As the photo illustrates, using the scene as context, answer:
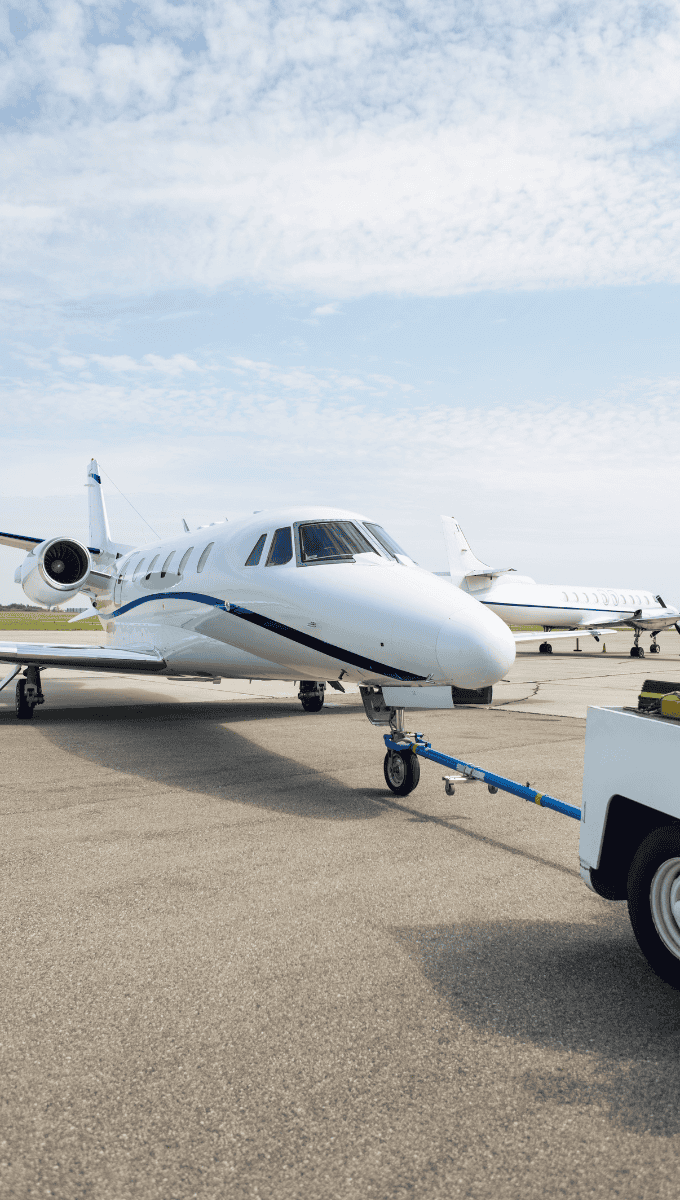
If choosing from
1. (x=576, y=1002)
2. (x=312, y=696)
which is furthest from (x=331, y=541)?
(x=576, y=1002)

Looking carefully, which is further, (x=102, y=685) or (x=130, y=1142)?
(x=102, y=685)

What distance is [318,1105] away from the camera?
8.54 feet

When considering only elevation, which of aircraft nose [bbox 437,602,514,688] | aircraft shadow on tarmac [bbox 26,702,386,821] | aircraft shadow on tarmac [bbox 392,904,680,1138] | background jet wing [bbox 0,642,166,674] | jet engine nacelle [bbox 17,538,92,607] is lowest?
aircraft shadow on tarmac [bbox 26,702,386,821]

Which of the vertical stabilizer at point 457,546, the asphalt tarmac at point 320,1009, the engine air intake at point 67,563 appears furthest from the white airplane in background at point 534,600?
the asphalt tarmac at point 320,1009

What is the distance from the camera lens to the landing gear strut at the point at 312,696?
14148mm

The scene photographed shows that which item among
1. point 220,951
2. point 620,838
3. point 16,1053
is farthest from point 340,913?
point 16,1053

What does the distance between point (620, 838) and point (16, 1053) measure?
2.76 m

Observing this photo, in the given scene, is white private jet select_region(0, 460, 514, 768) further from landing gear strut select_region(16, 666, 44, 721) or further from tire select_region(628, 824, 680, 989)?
tire select_region(628, 824, 680, 989)

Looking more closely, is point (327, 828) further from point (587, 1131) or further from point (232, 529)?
point (232, 529)

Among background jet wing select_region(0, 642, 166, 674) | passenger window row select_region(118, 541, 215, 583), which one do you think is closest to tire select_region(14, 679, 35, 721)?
background jet wing select_region(0, 642, 166, 674)

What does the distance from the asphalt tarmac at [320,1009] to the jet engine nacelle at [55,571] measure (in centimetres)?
929

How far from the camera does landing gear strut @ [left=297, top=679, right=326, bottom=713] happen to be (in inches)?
557

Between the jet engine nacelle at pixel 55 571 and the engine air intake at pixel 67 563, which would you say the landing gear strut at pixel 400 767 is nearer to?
the jet engine nacelle at pixel 55 571

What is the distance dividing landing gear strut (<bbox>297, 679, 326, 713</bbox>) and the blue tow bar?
6.51m
